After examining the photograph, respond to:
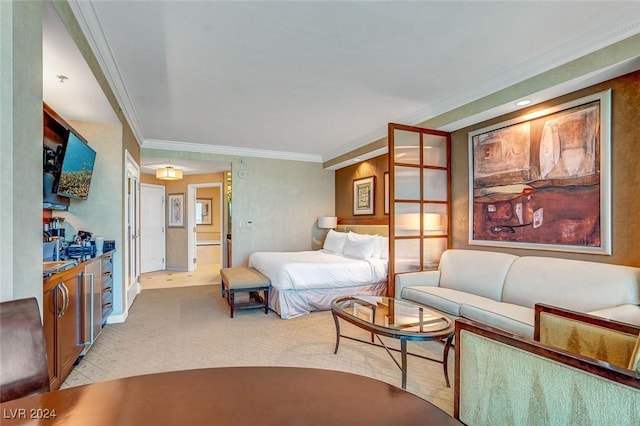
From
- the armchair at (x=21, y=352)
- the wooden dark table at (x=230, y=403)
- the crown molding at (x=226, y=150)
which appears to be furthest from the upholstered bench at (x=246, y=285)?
the wooden dark table at (x=230, y=403)

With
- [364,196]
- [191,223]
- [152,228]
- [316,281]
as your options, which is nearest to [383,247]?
[316,281]

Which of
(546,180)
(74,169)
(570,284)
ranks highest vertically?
(74,169)

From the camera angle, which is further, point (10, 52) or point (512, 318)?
point (512, 318)

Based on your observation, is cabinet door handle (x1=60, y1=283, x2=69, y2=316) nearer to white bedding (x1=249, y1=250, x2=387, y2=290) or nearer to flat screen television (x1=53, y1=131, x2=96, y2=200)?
flat screen television (x1=53, y1=131, x2=96, y2=200)

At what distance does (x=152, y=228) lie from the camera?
24.8ft

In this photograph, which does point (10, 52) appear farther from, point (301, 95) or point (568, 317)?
point (568, 317)

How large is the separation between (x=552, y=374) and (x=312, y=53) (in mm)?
2582

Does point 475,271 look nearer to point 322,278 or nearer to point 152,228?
point 322,278

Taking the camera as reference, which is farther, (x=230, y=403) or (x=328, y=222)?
(x=328, y=222)

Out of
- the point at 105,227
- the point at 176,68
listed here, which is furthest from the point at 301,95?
the point at 105,227

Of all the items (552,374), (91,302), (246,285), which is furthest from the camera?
(246,285)

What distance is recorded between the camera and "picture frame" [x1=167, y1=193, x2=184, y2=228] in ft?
25.5

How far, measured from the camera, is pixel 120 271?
12.5 feet

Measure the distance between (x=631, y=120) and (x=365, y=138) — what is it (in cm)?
329
